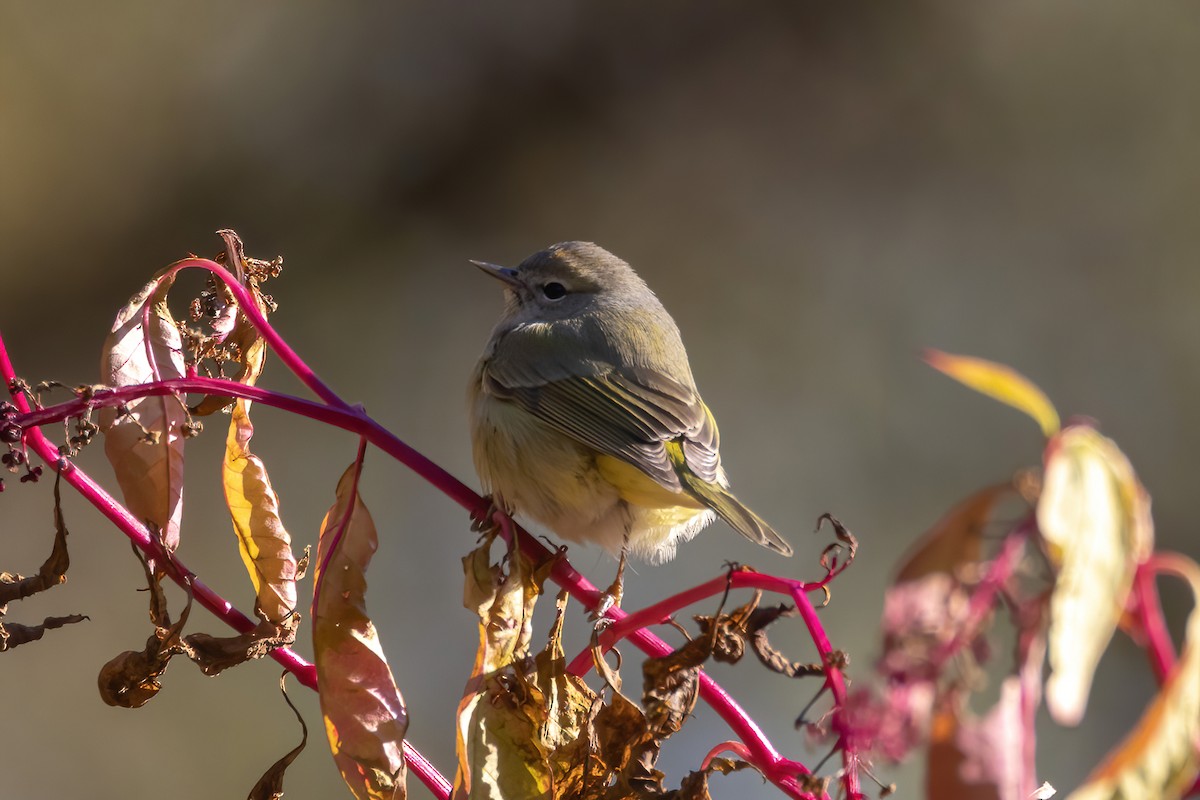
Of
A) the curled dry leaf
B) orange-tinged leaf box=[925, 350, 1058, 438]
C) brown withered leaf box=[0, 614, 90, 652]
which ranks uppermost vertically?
orange-tinged leaf box=[925, 350, 1058, 438]

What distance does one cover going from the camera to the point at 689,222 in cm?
707

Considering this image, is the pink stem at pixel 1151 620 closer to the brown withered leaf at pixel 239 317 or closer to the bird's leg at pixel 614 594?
the bird's leg at pixel 614 594

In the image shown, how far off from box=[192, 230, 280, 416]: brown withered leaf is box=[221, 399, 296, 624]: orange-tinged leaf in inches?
2.6

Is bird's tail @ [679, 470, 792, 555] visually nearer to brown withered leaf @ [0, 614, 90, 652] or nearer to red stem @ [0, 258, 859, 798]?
red stem @ [0, 258, 859, 798]

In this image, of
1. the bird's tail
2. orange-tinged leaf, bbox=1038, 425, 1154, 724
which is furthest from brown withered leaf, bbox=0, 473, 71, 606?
the bird's tail

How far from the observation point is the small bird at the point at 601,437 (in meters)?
3.03

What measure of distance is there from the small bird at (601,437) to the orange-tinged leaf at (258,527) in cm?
97

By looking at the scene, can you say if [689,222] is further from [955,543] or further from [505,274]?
[955,543]

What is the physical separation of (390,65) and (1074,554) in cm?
640

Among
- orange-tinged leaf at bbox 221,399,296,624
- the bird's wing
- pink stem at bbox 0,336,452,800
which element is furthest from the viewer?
the bird's wing

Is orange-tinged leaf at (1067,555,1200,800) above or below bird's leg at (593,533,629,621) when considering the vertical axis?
above

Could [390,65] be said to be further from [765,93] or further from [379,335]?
[765,93]

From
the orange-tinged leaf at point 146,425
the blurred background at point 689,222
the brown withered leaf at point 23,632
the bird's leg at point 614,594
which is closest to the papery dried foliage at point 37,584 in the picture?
the brown withered leaf at point 23,632

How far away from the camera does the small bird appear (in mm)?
3031
